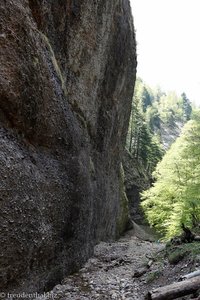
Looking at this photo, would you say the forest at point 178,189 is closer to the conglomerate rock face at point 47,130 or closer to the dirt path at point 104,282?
the dirt path at point 104,282

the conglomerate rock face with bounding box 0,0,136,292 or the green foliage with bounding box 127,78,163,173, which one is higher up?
the green foliage with bounding box 127,78,163,173

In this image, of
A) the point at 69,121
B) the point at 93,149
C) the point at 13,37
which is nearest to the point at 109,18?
the point at 93,149

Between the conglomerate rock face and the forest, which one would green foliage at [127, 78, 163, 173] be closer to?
the forest

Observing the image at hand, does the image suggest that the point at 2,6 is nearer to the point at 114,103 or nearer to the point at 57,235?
the point at 57,235

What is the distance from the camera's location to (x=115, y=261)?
54.5ft

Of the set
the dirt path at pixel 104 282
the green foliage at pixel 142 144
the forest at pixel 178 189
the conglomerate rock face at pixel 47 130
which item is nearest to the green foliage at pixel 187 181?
the forest at pixel 178 189

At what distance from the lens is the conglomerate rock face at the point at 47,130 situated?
27.9 feet

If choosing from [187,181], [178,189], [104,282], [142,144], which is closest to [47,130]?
[104,282]

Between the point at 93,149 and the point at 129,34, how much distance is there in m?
10.6

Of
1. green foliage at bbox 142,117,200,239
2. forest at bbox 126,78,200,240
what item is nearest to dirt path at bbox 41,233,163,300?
forest at bbox 126,78,200,240

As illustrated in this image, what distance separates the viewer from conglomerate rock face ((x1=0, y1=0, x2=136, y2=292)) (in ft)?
27.9

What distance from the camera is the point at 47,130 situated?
1083 cm

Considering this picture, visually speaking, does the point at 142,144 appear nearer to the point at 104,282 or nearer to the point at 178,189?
the point at 178,189

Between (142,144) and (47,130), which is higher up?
(142,144)
